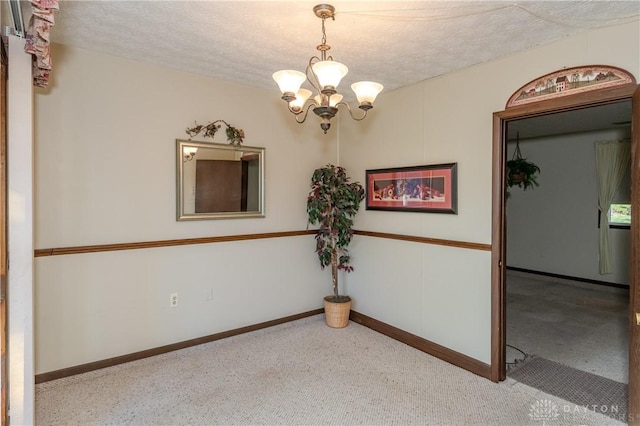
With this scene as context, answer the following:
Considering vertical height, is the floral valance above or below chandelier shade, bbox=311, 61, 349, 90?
above

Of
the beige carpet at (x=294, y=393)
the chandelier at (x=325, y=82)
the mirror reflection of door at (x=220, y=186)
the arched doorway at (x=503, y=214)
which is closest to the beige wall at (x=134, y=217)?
the mirror reflection of door at (x=220, y=186)

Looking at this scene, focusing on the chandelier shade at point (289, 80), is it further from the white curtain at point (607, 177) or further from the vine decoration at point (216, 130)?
the white curtain at point (607, 177)

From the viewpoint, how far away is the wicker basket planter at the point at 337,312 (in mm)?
3732

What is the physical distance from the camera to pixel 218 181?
3.33 m

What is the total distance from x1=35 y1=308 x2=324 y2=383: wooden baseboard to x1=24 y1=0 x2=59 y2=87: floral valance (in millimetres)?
2054

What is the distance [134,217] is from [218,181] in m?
0.76

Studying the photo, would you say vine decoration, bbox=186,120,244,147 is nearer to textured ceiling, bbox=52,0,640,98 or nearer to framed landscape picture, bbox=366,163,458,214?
textured ceiling, bbox=52,0,640,98

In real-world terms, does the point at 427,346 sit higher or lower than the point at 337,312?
lower

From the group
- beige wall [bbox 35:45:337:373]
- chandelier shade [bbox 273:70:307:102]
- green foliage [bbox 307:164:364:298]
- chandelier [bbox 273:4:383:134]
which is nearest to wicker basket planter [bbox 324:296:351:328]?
green foliage [bbox 307:164:364:298]

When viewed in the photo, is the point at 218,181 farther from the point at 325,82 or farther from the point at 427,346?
the point at 427,346

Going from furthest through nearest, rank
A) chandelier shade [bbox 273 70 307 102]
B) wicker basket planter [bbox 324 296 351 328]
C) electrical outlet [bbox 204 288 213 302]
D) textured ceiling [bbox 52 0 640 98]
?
wicker basket planter [bbox 324 296 351 328], electrical outlet [bbox 204 288 213 302], textured ceiling [bbox 52 0 640 98], chandelier shade [bbox 273 70 307 102]

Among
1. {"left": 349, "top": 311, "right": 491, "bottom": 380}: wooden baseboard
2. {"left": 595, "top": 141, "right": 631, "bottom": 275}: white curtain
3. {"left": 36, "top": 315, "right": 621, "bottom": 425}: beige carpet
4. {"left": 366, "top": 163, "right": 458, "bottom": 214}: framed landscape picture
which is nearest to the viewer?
{"left": 36, "top": 315, "right": 621, "bottom": 425}: beige carpet

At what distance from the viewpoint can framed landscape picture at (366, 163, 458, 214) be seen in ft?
9.93

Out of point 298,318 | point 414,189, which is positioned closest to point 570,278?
point 414,189
